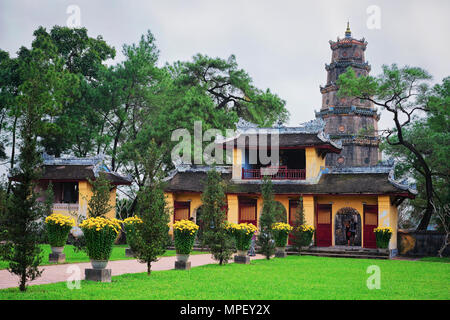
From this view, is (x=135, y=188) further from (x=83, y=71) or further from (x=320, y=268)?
(x=320, y=268)

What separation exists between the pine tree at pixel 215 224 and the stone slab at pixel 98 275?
5.73m

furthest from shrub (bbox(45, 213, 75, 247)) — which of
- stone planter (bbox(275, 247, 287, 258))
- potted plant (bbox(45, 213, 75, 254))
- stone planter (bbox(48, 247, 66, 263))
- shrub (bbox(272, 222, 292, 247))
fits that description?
stone planter (bbox(275, 247, 287, 258))

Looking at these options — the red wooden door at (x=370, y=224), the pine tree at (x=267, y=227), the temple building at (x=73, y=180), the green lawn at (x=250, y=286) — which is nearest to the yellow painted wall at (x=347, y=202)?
the red wooden door at (x=370, y=224)

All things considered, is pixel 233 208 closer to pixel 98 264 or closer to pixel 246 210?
pixel 246 210

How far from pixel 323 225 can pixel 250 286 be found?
53.4ft

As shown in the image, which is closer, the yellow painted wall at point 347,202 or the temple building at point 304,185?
the temple building at point 304,185

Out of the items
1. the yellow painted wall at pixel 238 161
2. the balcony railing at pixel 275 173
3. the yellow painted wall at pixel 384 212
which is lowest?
the yellow painted wall at pixel 384 212

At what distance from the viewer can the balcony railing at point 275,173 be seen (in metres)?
28.6

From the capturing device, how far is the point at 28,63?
32.3 metres

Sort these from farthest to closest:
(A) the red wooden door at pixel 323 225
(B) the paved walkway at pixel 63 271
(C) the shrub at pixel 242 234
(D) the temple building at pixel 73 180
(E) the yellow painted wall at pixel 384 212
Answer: (D) the temple building at pixel 73 180 → (A) the red wooden door at pixel 323 225 → (E) the yellow painted wall at pixel 384 212 → (C) the shrub at pixel 242 234 → (B) the paved walkway at pixel 63 271

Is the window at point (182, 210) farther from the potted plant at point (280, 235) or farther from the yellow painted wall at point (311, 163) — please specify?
the potted plant at point (280, 235)

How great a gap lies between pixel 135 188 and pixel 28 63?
10.9 metres

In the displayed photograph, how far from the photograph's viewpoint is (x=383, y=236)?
2414 cm

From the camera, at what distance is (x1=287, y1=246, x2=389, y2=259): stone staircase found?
24080 mm
